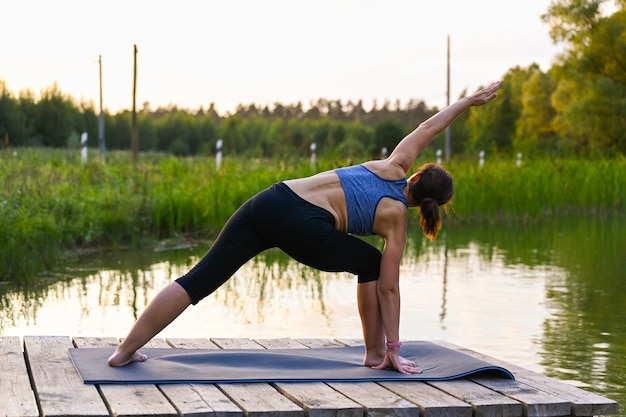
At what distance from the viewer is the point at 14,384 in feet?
14.7

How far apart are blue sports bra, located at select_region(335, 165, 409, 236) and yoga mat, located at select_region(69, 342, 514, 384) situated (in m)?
0.65

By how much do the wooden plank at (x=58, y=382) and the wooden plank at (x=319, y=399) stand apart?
75 cm

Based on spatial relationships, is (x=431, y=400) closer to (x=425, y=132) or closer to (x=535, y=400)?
(x=535, y=400)

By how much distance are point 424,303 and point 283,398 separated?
14.3 ft

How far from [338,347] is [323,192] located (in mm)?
1100

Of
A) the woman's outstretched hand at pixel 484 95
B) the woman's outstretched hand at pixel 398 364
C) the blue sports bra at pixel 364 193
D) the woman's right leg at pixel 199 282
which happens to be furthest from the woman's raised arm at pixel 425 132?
the woman's outstretched hand at pixel 398 364

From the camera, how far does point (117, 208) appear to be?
1255cm

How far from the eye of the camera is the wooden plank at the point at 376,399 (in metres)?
4.26

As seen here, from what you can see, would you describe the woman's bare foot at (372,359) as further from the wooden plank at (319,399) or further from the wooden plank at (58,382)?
the wooden plank at (58,382)

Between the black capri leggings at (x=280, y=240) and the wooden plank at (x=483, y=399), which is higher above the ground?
the black capri leggings at (x=280, y=240)

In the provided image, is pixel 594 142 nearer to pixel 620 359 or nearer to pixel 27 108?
pixel 27 108

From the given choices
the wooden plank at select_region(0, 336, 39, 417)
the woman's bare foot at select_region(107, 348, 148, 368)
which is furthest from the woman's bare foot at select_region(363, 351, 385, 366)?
the wooden plank at select_region(0, 336, 39, 417)

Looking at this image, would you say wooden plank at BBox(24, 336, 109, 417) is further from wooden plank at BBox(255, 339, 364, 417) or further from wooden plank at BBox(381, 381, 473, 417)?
wooden plank at BBox(381, 381, 473, 417)

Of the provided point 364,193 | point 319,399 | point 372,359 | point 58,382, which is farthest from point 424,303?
point 58,382
